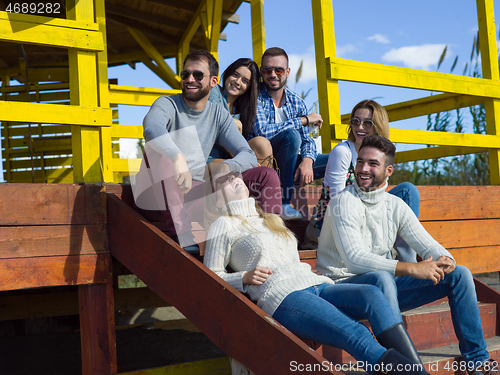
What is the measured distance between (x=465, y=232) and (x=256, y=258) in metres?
2.12

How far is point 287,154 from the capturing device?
9.26 feet

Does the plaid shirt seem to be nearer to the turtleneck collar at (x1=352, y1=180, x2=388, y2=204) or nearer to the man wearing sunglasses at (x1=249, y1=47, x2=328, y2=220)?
the man wearing sunglasses at (x1=249, y1=47, x2=328, y2=220)

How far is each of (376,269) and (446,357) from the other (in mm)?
614

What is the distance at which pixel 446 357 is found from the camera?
2.14 metres

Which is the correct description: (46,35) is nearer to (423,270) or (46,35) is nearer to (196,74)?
(196,74)

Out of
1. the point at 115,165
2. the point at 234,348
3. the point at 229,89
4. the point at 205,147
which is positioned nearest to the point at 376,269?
the point at 234,348

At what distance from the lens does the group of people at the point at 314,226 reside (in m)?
1.73

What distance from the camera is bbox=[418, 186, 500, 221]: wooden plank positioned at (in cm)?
316

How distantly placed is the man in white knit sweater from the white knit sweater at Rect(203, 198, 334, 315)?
189 millimetres

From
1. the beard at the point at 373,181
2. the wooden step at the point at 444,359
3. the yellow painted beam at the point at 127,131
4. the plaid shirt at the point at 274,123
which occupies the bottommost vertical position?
the wooden step at the point at 444,359

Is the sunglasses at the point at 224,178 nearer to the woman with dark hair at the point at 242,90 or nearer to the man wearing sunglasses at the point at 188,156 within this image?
the man wearing sunglasses at the point at 188,156

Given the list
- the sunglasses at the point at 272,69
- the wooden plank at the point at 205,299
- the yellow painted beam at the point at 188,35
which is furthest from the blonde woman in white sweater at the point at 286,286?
the yellow painted beam at the point at 188,35

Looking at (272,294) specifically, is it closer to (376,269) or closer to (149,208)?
(376,269)

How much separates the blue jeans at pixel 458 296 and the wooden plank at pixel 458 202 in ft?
3.58
